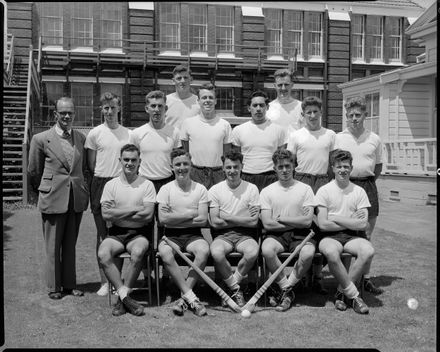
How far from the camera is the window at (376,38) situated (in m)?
25.5

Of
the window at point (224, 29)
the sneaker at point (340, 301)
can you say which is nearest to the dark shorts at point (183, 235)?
the sneaker at point (340, 301)

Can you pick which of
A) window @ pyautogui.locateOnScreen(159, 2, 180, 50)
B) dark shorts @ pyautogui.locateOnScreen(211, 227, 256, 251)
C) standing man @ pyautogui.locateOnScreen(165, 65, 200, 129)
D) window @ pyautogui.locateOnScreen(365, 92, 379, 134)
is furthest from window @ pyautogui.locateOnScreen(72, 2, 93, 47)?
dark shorts @ pyautogui.locateOnScreen(211, 227, 256, 251)

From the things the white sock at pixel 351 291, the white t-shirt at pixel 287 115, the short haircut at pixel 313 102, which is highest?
the short haircut at pixel 313 102

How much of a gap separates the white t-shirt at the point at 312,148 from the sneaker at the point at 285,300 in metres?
1.25

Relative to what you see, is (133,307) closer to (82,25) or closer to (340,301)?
(340,301)

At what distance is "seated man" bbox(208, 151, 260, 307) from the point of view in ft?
16.7

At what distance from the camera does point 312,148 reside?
562 centimetres

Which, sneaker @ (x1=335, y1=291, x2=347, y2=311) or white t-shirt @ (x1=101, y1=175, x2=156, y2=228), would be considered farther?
white t-shirt @ (x1=101, y1=175, x2=156, y2=228)

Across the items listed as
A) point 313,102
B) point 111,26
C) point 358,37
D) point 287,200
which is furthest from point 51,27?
point 287,200

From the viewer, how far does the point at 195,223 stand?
518cm

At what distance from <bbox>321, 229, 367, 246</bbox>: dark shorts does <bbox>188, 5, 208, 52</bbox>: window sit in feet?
64.6

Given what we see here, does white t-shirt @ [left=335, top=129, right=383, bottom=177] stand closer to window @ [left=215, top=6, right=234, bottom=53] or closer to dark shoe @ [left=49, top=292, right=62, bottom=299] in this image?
dark shoe @ [left=49, top=292, right=62, bottom=299]

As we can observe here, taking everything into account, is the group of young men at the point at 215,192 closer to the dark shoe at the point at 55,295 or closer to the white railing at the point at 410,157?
the dark shoe at the point at 55,295

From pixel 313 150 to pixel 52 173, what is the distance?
2561mm
